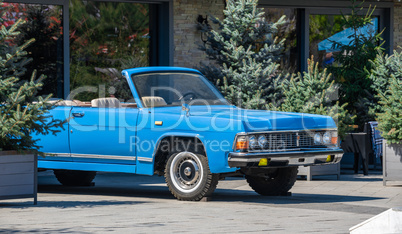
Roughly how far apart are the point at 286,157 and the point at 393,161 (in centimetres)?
309

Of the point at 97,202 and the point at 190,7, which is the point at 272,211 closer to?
the point at 97,202

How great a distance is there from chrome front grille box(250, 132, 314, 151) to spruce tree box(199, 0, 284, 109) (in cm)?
378

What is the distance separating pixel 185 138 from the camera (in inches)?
392

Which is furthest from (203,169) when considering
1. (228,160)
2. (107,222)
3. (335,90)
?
(335,90)

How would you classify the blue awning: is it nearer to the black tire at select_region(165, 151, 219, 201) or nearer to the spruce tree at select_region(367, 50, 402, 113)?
the spruce tree at select_region(367, 50, 402, 113)

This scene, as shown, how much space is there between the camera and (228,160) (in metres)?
9.34

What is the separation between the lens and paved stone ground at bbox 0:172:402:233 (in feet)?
24.8

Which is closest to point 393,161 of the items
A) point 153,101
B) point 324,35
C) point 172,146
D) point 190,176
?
point 190,176

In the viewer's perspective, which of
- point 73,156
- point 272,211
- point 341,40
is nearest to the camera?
point 272,211

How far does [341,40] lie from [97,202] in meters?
9.39

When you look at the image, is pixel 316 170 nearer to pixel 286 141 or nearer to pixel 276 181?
pixel 276 181

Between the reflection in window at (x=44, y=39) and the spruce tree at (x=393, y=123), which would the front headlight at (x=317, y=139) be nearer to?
the spruce tree at (x=393, y=123)

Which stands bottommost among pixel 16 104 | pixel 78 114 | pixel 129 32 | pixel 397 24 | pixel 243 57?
pixel 78 114

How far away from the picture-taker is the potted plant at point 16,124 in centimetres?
899
